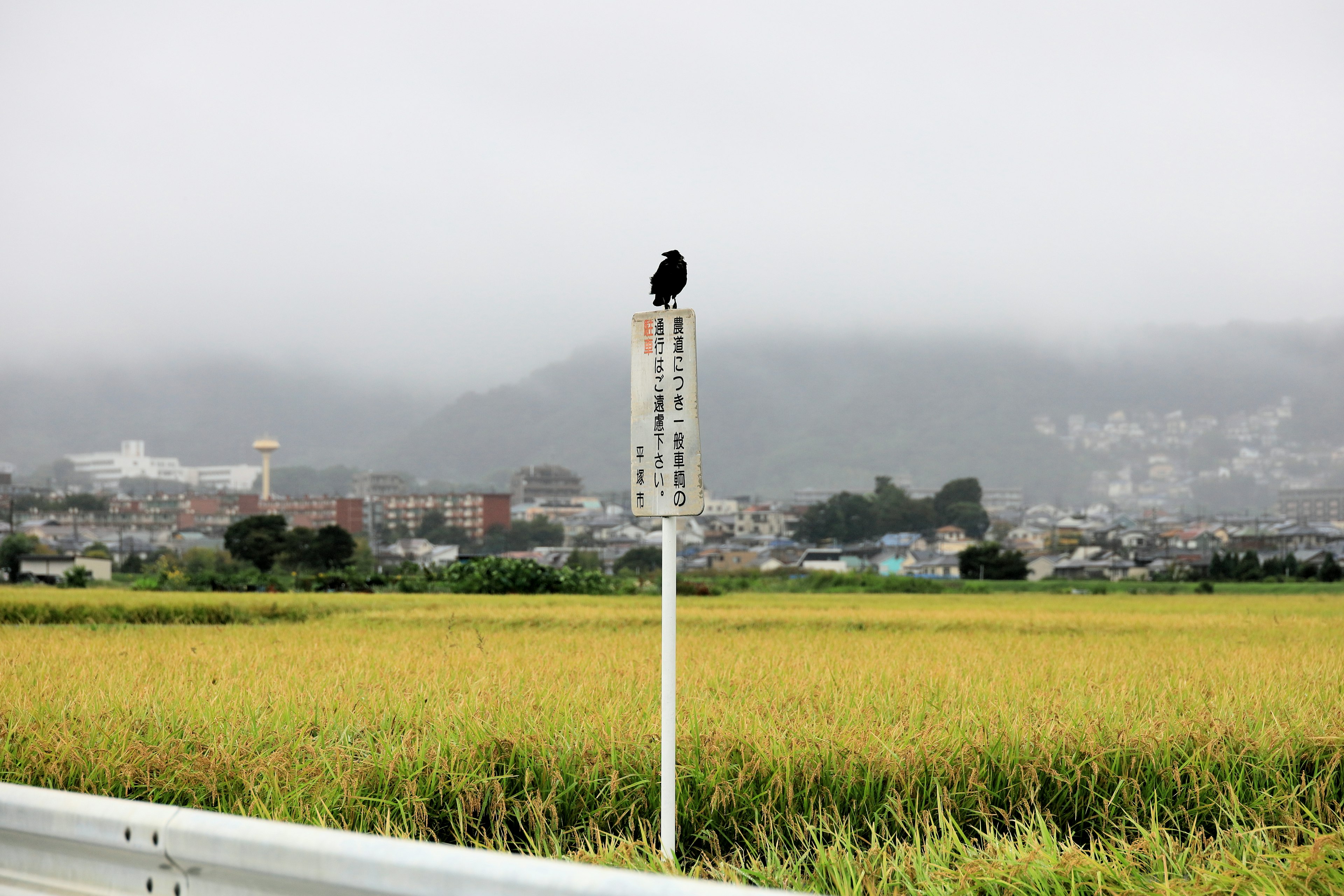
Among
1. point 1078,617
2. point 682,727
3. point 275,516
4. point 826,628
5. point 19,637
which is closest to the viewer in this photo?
point 682,727

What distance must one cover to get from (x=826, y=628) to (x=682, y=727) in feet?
31.1

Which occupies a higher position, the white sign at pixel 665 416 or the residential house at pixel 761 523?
the white sign at pixel 665 416

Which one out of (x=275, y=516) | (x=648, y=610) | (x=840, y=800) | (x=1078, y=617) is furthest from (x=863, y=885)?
(x=275, y=516)

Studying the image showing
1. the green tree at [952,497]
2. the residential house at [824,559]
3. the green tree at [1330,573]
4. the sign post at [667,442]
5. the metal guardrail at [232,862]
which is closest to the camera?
the metal guardrail at [232,862]

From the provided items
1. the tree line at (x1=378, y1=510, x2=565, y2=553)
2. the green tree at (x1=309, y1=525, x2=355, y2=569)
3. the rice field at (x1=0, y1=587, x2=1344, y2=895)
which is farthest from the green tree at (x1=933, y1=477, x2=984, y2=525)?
the rice field at (x1=0, y1=587, x2=1344, y2=895)

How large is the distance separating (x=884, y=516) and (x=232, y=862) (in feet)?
354

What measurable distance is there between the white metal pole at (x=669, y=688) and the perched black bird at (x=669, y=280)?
37.9 inches

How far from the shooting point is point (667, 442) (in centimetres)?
387

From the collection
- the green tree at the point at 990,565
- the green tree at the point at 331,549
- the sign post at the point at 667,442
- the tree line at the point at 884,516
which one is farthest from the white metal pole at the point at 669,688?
the tree line at the point at 884,516

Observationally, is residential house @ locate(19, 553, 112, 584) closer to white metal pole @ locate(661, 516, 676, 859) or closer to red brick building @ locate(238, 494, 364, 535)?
white metal pole @ locate(661, 516, 676, 859)

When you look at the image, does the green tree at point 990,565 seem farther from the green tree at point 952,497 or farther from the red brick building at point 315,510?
the red brick building at point 315,510

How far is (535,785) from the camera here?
460 centimetres

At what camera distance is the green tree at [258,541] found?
39.7 meters

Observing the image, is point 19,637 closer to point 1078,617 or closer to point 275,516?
point 1078,617
